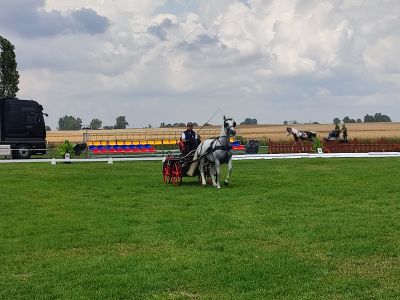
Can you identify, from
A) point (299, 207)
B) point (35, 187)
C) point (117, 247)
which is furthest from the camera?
point (35, 187)

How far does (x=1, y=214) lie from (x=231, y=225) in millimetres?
5138

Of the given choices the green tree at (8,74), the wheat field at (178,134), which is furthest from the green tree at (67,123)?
the green tree at (8,74)

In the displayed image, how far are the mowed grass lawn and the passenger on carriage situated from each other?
1644 mm

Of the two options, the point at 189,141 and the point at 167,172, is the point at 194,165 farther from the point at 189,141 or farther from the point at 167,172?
the point at 167,172

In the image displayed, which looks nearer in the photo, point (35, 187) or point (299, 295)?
point (299, 295)

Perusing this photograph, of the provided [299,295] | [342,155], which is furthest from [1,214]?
[342,155]

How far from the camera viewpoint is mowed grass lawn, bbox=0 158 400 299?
20.8 ft

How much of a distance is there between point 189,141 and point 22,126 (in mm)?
20588

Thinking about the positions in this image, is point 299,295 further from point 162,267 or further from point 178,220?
point 178,220

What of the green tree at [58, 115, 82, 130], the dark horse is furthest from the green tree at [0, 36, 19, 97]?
the green tree at [58, 115, 82, 130]

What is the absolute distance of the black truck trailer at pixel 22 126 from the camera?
3409 centimetres

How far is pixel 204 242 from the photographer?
28.1 ft

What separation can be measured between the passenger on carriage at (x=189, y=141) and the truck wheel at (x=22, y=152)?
64.2ft

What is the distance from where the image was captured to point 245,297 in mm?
5961
